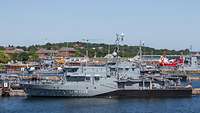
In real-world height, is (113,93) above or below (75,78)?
below

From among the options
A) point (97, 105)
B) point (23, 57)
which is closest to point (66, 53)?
point (23, 57)

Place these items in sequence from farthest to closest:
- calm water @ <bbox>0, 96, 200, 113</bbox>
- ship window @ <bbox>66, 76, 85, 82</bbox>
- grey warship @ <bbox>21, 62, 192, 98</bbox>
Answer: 1. ship window @ <bbox>66, 76, 85, 82</bbox>
2. grey warship @ <bbox>21, 62, 192, 98</bbox>
3. calm water @ <bbox>0, 96, 200, 113</bbox>

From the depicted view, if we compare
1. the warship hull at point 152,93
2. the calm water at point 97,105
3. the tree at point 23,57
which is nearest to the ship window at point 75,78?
the calm water at point 97,105

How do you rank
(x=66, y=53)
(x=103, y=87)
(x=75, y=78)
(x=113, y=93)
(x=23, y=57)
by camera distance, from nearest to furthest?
(x=103, y=87) < (x=113, y=93) < (x=75, y=78) < (x=23, y=57) < (x=66, y=53)

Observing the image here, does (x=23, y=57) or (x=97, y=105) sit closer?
(x=97, y=105)

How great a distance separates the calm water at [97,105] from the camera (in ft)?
167

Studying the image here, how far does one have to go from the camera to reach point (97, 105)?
2143 inches

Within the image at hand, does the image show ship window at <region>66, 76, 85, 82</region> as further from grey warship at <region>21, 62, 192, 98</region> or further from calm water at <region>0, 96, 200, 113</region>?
calm water at <region>0, 96, 200, 113</region>

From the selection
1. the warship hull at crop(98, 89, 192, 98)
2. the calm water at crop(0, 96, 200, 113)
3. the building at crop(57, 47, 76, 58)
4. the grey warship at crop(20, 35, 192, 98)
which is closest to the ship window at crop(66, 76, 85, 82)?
the grey warship at crop(20, 35, 192, 98)

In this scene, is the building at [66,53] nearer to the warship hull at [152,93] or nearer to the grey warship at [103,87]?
the grey warship at [103,87]

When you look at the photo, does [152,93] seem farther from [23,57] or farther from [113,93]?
[23,57]

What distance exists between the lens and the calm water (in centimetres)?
5100

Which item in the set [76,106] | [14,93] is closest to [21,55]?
[14,93]

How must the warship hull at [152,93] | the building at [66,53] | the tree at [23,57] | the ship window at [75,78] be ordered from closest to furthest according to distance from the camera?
the ship window at [75,78]
the warship hull at [152,93]
the tree at [23,57]
the building at [66,53]
